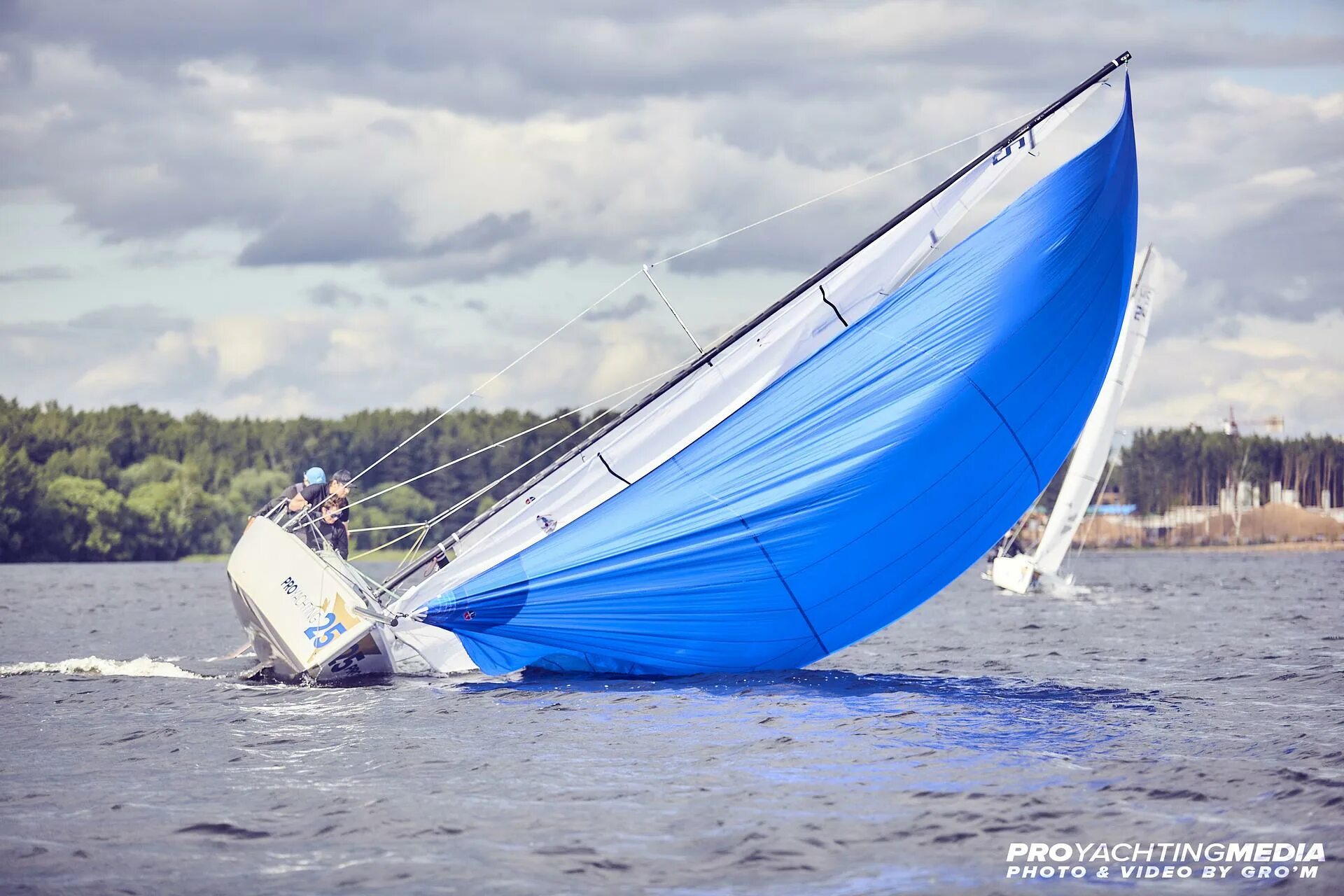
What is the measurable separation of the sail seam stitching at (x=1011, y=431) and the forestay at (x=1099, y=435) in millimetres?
21266

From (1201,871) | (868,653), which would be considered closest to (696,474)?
(868,653)

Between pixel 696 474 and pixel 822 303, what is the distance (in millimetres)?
2466

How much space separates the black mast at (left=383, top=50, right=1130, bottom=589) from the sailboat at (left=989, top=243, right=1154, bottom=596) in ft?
68.4

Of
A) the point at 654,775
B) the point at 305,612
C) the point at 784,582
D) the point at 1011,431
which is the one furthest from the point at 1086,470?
the point at 654,775

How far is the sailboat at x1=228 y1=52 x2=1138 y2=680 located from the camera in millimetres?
15875

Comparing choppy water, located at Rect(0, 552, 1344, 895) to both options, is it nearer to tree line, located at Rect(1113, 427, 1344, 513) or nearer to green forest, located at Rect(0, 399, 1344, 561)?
green forest, located at Rect(0, 399, 1344, 561)

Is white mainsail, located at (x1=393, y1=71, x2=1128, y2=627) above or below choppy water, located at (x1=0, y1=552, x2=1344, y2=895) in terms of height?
above

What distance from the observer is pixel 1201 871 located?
838cm

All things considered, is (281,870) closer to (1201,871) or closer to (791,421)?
(1201,871)

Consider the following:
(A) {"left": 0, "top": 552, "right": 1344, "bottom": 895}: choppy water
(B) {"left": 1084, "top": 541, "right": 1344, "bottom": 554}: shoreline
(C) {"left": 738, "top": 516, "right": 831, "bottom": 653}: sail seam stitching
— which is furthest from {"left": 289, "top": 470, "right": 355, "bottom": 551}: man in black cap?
A: (B) {"left": 1084, "top": 541, "right": 1344, "bottom": 554}: shoreline

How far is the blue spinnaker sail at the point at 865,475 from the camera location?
15.8 meters

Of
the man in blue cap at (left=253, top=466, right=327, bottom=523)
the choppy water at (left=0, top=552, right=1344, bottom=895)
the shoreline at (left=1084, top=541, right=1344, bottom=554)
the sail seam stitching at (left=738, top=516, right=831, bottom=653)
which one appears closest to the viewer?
the choppy water at (left=0, top=552, right=1344, bottom=895)

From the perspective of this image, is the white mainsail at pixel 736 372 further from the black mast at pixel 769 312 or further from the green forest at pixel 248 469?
the green forest at pixel 248 469

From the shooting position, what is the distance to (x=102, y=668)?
19031 millimetres
